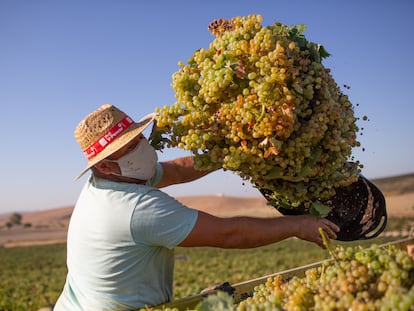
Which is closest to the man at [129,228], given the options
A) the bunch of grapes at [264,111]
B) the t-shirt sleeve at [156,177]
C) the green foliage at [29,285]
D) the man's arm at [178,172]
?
the bunch of grapes at [264,111]

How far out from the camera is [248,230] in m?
2.91

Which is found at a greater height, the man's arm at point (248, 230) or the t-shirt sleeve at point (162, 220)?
the t-shirt sleeve at point (162, 220)

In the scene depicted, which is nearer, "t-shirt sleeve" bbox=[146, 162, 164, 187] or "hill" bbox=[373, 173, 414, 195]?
"t-shirt sleeve" bbox=[146, 162, 164, 187]

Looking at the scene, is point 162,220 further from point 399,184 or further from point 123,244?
point 399,184

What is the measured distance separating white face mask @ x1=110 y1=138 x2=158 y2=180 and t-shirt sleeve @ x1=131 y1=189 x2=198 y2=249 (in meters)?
0.37

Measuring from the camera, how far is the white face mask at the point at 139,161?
Answer: 311 cm

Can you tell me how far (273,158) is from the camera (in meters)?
2.94

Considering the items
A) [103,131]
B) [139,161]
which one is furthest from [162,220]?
[103,131]

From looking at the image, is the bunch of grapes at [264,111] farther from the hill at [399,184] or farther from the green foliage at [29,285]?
the hill at [399,184]

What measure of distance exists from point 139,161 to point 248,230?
92 centimetres

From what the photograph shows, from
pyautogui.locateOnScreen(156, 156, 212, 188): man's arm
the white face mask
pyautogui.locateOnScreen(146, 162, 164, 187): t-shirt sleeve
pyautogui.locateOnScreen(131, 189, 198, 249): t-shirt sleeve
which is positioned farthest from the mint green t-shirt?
pyautogui.locateOnScreen(156, 156, 212, 188): man's arm

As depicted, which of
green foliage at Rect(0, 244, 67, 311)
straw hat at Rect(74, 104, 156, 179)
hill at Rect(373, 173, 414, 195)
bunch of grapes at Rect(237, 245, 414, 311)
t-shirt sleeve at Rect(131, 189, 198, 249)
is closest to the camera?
bunch of grapes at Rect(237, 245, 414, 311)

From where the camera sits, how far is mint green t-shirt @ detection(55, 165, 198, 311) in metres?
2.78

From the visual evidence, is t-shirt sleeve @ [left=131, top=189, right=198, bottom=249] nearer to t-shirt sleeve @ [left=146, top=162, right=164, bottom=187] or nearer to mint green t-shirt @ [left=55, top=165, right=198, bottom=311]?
mint green t-shirt @ [left=55, top=165, right=198, bottom=311]
